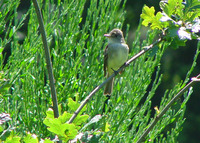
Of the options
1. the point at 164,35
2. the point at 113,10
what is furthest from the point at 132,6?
the point at 164,35

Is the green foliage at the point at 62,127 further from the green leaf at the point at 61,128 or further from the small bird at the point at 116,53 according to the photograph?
the small bird at the point at 116,53

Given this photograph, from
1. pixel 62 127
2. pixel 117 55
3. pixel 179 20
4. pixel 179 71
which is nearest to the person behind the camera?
pixel 62 127

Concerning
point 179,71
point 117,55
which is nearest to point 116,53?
point 117,55

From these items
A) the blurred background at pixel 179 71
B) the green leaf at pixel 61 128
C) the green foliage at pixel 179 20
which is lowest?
the blurred background at pixel 179 71

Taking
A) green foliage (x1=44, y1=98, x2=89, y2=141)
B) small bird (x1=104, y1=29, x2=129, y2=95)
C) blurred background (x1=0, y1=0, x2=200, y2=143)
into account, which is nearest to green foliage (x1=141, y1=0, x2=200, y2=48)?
green foliage (x1=44, y1=98, x2=89, y2=141)

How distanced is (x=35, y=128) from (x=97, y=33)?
639 millimetres

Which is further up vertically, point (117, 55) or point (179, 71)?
point (117, 55)

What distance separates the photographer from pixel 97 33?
2.04m

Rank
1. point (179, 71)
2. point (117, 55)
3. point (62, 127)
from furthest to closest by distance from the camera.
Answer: point (179, 71), point (117, 55), point (62, 127)

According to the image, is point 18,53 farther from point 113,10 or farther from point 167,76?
point 167,76

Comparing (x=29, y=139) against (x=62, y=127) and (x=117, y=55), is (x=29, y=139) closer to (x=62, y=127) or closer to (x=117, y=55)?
(x=62, y=127)

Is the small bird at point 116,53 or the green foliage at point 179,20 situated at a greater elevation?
the green foliage at point 179,20

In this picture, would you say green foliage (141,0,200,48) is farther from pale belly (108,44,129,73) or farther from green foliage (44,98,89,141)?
pale belly (108,44,129,73)

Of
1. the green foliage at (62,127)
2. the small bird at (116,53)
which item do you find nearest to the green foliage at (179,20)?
the green foliage at (62,127)
